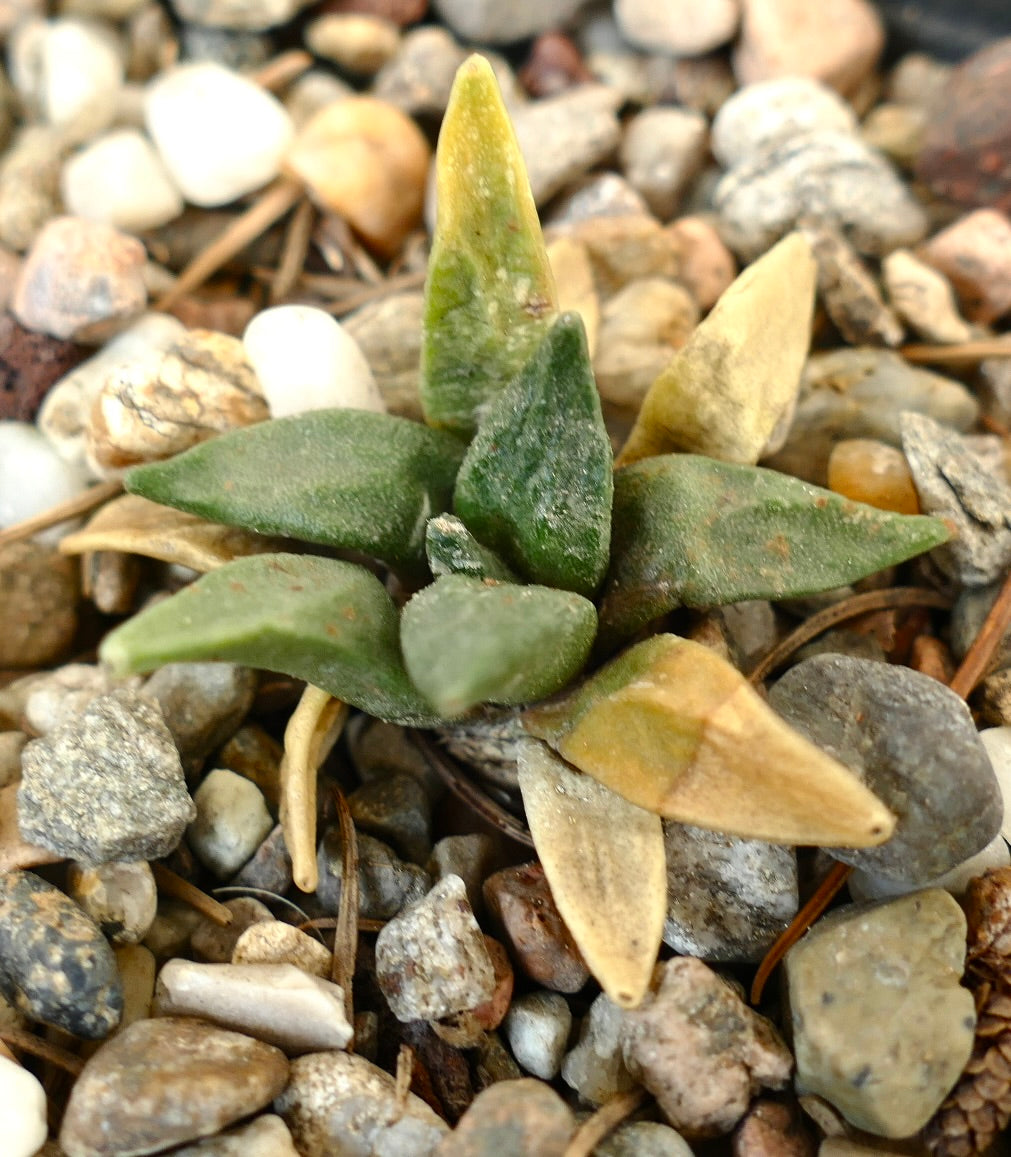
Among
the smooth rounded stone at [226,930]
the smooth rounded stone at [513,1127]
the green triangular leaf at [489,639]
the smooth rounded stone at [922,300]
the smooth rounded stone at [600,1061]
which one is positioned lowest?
the smooth rounded stone at [600,1061]

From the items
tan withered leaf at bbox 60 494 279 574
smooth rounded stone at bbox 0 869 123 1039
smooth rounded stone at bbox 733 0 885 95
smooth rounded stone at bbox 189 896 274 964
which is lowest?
smooth rounded stone at bbox 189 896 274 964

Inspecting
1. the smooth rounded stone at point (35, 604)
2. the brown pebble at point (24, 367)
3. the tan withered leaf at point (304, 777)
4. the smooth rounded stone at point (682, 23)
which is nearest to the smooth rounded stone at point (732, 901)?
the tan withered leaf at point (304, 777)

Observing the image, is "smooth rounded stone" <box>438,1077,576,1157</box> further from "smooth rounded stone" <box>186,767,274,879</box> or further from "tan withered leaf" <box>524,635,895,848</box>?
"smooth rounded stone" <box>186,767,274,879</box>

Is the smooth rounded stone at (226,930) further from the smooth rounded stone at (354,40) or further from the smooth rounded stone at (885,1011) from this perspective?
the smooth rounded stone at (354,40)

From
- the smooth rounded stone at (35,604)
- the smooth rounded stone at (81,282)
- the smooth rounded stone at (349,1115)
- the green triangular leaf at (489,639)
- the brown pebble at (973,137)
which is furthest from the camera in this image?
the brown pebble at (973,137)

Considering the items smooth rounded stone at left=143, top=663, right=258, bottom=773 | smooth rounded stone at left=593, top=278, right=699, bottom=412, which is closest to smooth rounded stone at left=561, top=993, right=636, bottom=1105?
smooth rounded stone at left=143, top=663, right=258, bottom=773

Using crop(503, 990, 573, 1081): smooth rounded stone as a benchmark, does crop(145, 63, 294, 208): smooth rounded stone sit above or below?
above

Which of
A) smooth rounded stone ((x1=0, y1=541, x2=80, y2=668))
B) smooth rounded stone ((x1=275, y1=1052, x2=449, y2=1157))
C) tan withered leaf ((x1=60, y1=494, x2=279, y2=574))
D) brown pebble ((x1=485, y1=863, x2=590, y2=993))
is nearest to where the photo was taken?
smooth rounded stone ((x1=275, y1=1052, x2=449, y2=1157))

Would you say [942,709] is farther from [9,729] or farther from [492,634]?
[9,729]
